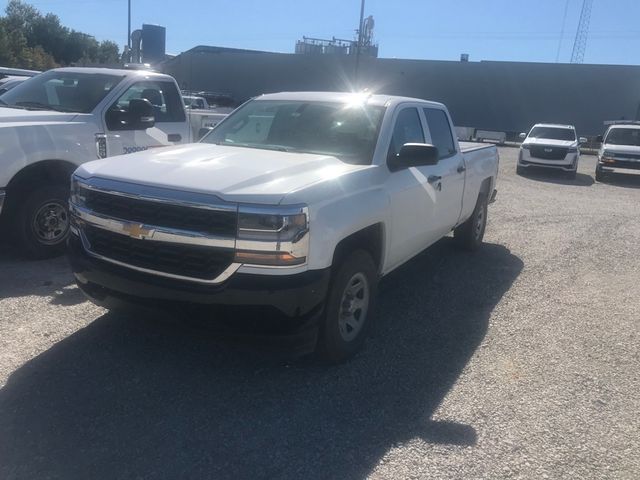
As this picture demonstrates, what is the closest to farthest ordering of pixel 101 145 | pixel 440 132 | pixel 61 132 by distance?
pixel 61 132
pixel 440 132
pixel 101 145

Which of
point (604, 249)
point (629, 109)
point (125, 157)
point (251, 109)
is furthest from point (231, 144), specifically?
point (629, 109)

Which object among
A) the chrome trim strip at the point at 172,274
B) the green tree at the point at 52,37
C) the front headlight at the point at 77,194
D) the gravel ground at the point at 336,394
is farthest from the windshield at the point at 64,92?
the green tree at the point at 52,37

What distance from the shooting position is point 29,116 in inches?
244

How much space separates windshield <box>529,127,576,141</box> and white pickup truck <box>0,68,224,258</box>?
634 inches

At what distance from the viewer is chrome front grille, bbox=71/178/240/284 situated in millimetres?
3527

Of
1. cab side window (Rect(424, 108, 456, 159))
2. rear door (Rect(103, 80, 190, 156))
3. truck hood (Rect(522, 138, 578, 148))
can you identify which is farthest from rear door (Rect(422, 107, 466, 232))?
truck hood (Rect(522, 138, 578, 148))

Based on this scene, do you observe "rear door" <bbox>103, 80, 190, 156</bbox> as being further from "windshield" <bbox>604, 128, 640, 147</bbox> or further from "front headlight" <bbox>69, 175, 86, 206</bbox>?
"windshield" <bbox>604, 128, 640, 147</bbox>

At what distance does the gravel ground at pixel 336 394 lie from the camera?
319 cm

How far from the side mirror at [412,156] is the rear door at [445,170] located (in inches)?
31.5

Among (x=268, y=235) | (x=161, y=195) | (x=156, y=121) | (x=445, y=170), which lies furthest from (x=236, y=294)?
(x=156, y=121)

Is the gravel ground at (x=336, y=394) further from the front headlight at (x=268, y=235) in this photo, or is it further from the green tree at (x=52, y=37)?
the green tree at (x=52, y=37)

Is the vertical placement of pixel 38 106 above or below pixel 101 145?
above

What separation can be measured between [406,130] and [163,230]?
265cm

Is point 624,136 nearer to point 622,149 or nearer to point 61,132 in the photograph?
point 622,149
